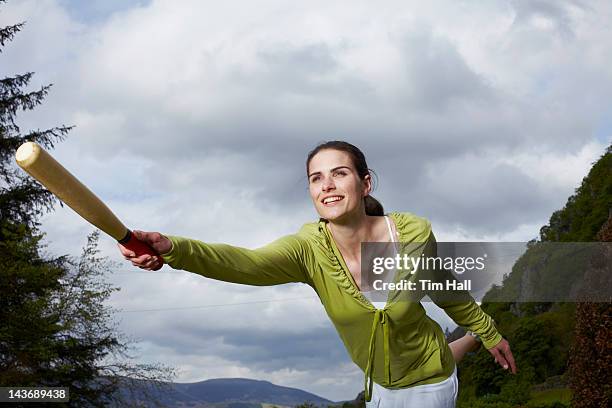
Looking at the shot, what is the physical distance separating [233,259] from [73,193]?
44.5 inches

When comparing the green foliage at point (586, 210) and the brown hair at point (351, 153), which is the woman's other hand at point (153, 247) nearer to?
the brown hair at point (351, 153)

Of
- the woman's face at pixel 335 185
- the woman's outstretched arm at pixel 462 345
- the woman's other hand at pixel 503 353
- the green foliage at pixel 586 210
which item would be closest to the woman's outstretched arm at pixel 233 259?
the woman's face at pixel 335 185

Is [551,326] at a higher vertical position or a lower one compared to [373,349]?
higher

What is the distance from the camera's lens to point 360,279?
5.28 metres

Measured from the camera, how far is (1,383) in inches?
803

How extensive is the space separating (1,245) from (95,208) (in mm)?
19885

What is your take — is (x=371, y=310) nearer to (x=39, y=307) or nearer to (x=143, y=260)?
(x=143, y=260)

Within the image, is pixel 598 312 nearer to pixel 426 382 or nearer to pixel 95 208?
pixel 426 382

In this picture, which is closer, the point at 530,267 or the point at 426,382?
the point at 426,382

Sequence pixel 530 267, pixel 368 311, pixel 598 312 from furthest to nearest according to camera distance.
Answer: pixel 530 267 < pixel 598 312 < pixel 368 311

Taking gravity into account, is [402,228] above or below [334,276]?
above

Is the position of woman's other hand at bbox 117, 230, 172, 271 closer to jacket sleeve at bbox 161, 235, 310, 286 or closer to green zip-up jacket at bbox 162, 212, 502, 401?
jacket sleeve at bbox 161, 235, 310, 286

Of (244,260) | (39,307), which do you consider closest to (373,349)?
(244,260)

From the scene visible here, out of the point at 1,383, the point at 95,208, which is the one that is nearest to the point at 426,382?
the point at 95,208
